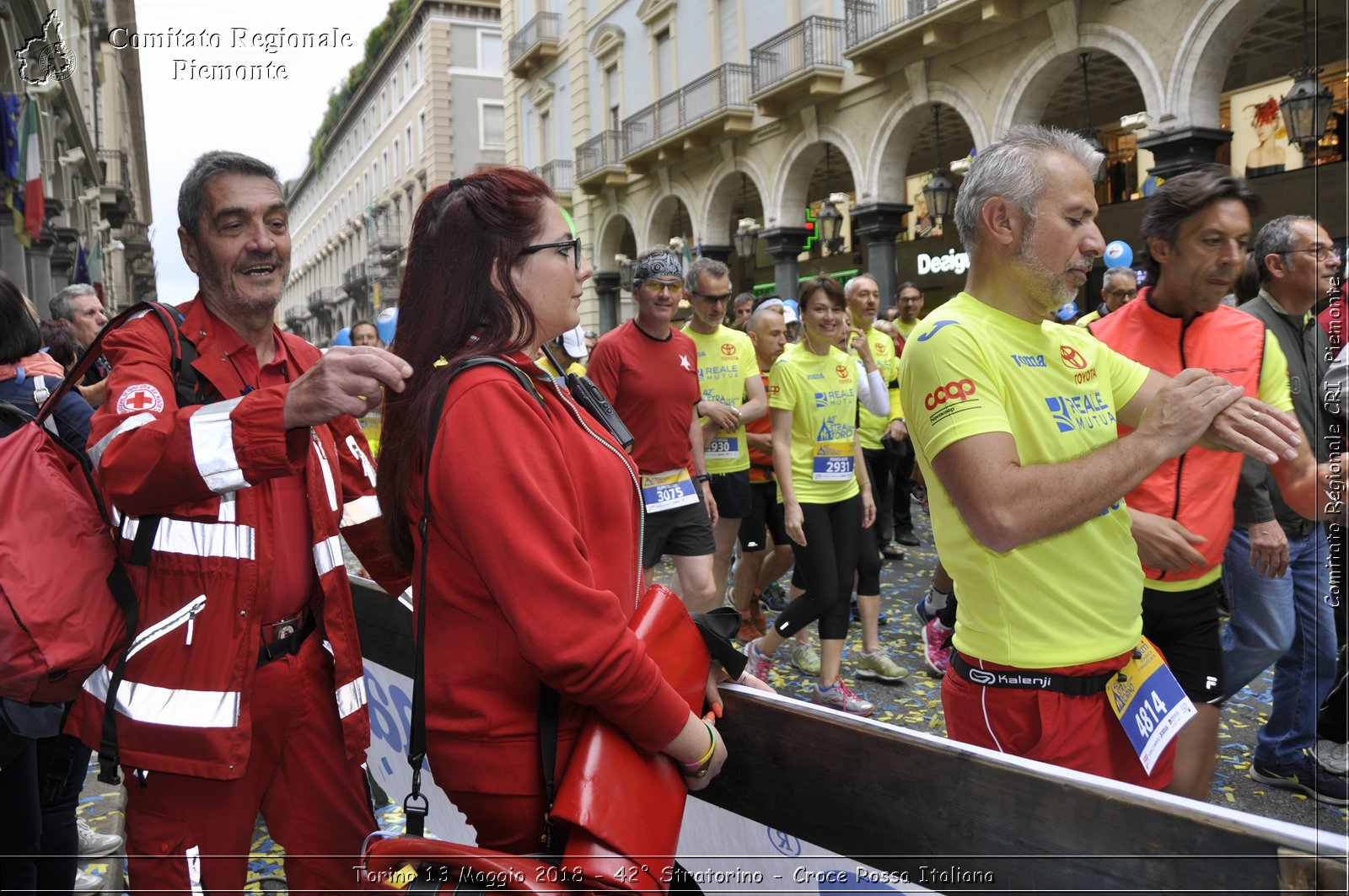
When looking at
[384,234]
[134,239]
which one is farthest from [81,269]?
[384,234]

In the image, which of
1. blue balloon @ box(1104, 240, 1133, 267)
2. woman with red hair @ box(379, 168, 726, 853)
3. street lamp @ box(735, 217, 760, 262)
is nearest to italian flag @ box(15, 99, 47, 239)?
woman with red hair @ box(379, 168, 726, 853)

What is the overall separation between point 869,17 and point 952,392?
56.7 feet

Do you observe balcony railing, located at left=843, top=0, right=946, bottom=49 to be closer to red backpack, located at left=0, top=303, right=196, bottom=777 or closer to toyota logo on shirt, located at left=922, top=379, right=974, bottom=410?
toyota logo on shirt, located at left=922, top=379, right=974, bottom=410

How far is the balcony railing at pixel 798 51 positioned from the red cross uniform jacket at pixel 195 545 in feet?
57.1

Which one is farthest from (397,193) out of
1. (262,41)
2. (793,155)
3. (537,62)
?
(262,41)

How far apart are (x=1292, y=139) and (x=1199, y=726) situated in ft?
25.2

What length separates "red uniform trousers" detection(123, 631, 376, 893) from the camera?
2.10 m

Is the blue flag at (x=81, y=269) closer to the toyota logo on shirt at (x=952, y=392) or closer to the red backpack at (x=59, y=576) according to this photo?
the red backpack at (x=59, y=576)

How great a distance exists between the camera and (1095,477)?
1930 mm

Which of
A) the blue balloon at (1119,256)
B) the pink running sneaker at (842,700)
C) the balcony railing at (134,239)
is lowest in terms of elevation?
the pink running sneaker at (842,700)

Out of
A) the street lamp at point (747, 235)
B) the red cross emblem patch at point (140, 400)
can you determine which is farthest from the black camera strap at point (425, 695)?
the street lamp at point (747, 235)

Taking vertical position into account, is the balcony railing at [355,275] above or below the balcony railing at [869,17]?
above

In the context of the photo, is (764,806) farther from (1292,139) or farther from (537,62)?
(537,62)

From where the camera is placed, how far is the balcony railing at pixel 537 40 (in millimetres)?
28844
